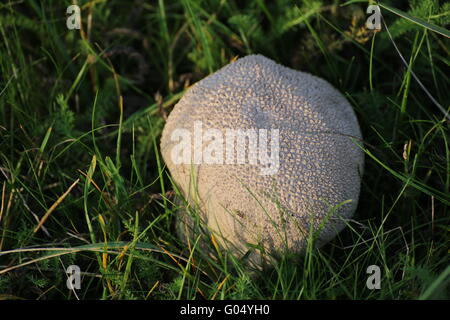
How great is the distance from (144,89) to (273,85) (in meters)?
0.90

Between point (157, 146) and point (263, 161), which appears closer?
point (263, 161)

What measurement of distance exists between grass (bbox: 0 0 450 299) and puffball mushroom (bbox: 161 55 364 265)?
0.31 feet

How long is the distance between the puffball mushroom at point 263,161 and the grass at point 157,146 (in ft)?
0.31

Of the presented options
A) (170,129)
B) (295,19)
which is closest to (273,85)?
(170,129)

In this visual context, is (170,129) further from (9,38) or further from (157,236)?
(9,38)

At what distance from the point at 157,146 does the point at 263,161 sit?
2.25 feet

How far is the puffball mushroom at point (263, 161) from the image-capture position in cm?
160

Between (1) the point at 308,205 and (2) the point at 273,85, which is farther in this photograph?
(2) the point at 273,85

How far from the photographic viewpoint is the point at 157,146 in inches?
83.6

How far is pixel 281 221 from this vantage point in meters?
1.60

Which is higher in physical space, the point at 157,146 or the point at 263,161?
the point at 263,161

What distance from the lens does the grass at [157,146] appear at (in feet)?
5.55

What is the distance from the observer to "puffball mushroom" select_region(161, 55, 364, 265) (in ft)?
5.26

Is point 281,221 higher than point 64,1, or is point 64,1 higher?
point 64,1
